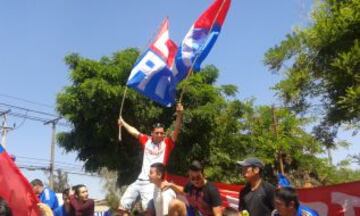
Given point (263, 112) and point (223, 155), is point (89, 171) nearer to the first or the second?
point (223, 155)

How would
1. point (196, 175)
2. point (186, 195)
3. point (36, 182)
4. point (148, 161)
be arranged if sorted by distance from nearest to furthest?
point (196, 175), point (186, 195), point (148, 161), point (36, 182)

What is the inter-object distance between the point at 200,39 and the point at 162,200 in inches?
133

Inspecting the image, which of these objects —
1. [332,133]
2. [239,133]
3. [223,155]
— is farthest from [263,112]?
[332,133]

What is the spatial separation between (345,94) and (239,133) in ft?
39.4

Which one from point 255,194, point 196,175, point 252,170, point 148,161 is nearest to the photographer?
point 255,194

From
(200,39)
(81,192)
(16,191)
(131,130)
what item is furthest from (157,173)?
(200,39)

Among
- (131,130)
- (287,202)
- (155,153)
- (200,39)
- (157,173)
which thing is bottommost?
(287,202)

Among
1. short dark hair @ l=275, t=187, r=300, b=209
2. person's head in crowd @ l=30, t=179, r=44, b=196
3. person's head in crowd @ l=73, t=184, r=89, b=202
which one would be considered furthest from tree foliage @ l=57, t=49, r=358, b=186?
short dark hair @ l=275, t=187, r=300, b=209

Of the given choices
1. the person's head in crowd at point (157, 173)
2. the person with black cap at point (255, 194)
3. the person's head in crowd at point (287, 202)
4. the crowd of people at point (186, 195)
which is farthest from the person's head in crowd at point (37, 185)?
the person's head in crowd at point (287, 202)

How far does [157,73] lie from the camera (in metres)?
9.73

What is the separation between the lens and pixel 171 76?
980 centimetres

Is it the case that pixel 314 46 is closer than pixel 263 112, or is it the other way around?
pixel 314 46

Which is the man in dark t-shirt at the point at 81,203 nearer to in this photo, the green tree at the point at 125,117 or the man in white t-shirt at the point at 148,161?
the man in white t-shirt at the point at 148,161

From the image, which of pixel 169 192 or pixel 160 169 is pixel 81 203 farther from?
pixel 160 169
